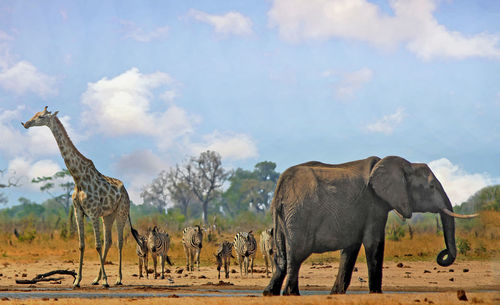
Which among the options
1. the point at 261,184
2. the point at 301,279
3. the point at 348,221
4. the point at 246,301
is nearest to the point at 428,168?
the point at 348,221

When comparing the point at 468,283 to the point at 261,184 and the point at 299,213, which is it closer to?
the point at 299,213

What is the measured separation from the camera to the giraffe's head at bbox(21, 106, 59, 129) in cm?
1547

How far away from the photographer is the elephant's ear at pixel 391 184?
10.9 metres

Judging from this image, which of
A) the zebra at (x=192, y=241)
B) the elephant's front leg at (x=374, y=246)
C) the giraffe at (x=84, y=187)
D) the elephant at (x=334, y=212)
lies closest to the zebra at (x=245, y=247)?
the zebra at (x=192, y=241)

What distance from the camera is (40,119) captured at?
611 inches

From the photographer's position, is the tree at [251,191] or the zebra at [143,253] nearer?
the zebra at [143,253]

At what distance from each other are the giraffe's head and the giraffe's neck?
0.12 meters

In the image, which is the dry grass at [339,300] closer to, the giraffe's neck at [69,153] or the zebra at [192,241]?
the giraffe's neck at [69,153]

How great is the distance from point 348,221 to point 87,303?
14.5 feet

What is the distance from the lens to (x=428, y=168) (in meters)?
11.6

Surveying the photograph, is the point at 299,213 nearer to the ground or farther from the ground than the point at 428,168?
nearer to the ground

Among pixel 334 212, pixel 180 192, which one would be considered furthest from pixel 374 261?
pixel 180 192

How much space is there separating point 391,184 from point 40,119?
8799 millimetres

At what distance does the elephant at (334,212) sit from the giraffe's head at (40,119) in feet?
23.7
